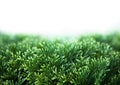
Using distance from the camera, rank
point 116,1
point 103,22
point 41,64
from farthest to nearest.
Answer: point 116,1, point 103,22, point 41,64

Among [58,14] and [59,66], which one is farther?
[58,14]

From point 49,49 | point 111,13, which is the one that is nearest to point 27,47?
point 49,49

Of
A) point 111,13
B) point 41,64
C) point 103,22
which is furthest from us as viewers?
point 111,13

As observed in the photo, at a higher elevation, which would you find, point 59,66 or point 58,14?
point 58,14

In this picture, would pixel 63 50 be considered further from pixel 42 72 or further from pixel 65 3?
pixel 65 3

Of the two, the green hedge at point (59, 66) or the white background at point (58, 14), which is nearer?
the green hedge at point (59, 66)
